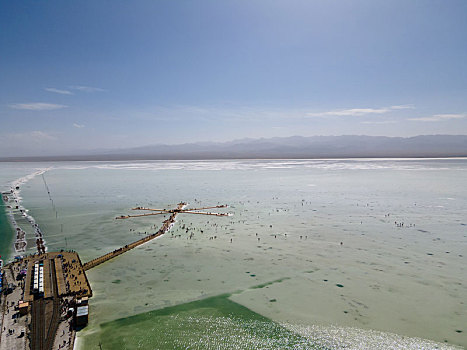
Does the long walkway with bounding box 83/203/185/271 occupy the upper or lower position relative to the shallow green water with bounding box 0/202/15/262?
lower

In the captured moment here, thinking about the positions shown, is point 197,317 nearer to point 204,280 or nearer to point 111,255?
point 204,280

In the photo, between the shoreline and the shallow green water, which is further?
the shoreline

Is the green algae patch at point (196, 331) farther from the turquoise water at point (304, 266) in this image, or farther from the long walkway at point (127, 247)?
the long walkway at point (127, 247)

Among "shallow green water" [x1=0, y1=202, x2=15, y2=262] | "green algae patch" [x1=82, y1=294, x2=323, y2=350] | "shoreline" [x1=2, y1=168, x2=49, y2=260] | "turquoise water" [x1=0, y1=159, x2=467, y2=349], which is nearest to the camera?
"green algae patch" [x1=82, y1=294, x2=323, y2=350]

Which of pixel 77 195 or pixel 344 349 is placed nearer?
pixel 344 349

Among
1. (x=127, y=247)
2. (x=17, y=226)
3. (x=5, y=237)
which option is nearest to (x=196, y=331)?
(x=127, y=247)

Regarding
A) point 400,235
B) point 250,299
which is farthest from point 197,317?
point 400,235

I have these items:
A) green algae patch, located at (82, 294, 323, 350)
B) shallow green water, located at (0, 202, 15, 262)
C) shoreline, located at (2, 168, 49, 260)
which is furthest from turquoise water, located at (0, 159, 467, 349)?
shallow green water, located at (0, 202, 15, 262)

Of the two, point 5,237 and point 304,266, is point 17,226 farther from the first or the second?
point 304,266

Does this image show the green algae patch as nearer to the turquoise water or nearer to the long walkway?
the turquoise water
